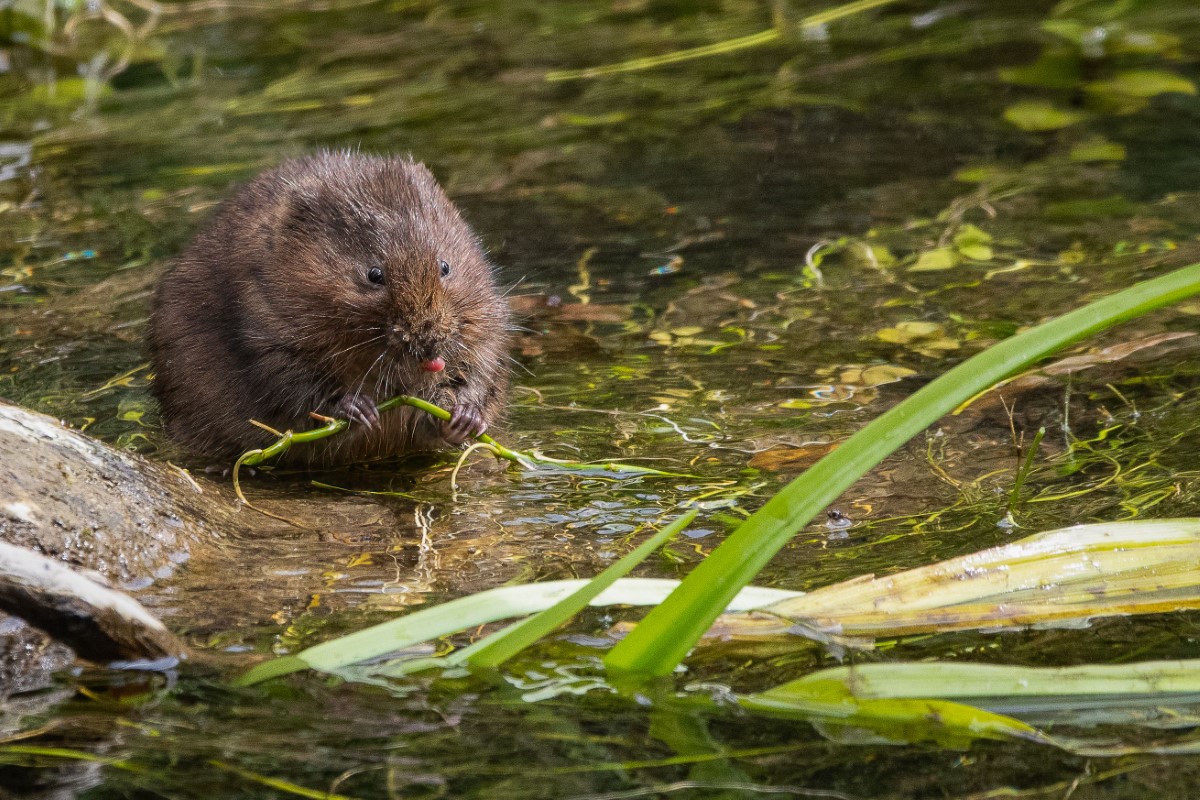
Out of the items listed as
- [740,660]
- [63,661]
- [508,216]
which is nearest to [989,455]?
[740,660]

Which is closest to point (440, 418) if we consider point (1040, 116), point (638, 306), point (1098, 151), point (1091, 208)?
point (638, 306)

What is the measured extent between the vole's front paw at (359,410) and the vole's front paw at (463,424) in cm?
23

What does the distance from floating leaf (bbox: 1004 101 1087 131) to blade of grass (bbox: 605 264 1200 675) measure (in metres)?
4.55

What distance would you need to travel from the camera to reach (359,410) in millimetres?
4191

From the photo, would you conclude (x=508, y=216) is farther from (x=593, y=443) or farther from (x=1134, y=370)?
(x=1134, y=370)

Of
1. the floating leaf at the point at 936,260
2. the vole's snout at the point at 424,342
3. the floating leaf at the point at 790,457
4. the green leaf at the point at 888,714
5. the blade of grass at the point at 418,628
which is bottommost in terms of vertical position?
the floating leaf at the point at 790,457

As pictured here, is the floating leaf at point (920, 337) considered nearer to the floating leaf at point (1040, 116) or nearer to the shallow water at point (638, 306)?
the shallow water at point (638, 306)

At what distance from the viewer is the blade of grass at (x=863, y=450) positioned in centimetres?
253

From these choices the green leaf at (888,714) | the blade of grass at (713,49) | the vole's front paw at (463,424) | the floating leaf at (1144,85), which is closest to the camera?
the green leaf at (888,714)

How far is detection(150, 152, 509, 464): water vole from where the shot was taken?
160 inches

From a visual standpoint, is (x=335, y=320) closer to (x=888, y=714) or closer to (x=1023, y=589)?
(x=1023, y=589)

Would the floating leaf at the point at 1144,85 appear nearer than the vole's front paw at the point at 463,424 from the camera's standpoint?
No

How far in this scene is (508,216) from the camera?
6.33 metres

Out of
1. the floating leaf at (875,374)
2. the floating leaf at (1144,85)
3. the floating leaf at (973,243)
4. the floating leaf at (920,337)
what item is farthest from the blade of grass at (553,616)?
the floating leaf at (1144,85)
